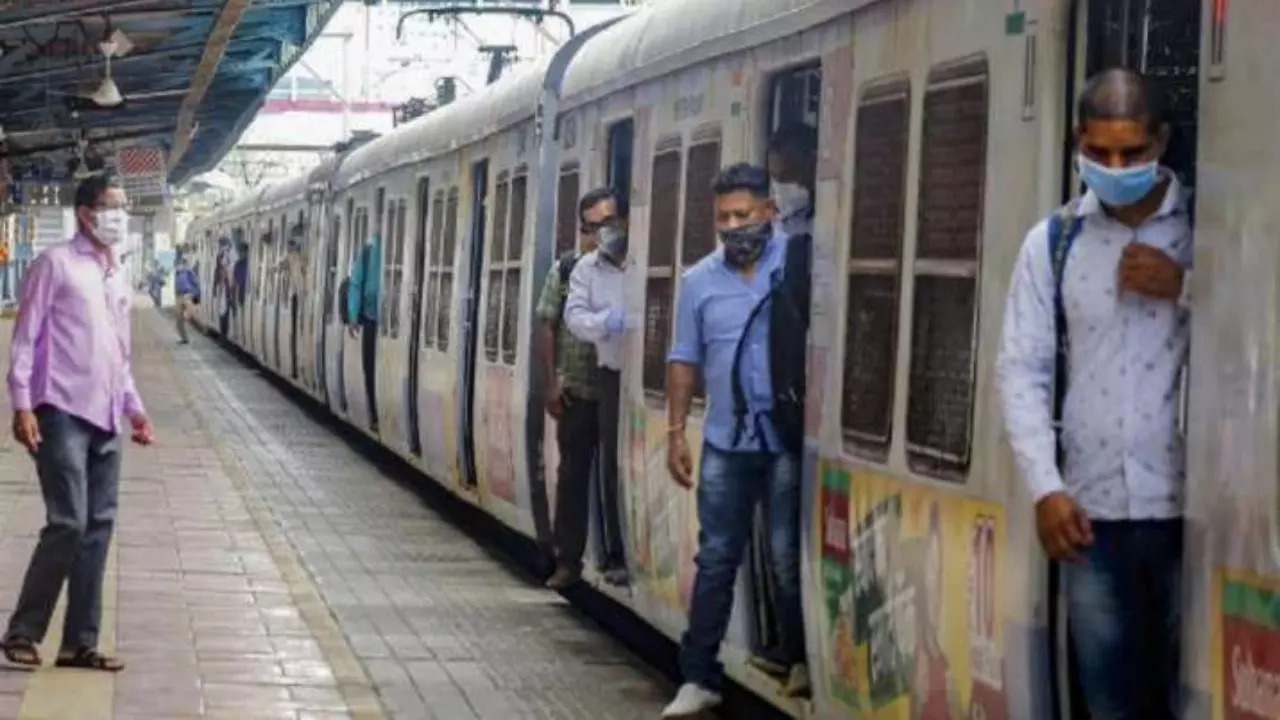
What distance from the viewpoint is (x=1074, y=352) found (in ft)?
19.9

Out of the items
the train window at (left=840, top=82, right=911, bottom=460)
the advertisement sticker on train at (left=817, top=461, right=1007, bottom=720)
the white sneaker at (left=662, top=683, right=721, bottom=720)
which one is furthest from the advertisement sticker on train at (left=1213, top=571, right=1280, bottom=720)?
the white sneaker at (left=662, top=683, right=721, bottom=720)

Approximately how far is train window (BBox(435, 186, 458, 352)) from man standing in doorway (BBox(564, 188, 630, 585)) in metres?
5.83

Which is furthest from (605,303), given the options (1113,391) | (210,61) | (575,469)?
(210,61)

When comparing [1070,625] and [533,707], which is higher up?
[1070,625]

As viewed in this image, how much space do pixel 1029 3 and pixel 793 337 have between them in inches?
105

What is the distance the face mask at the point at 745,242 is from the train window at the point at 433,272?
9.54m

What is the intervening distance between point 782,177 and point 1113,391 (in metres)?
3.50

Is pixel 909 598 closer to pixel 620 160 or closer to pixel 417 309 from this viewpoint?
pixel 620 160

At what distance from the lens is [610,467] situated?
473 inches

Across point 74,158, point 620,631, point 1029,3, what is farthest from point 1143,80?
point 74,158

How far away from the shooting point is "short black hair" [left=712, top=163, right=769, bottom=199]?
888 cm

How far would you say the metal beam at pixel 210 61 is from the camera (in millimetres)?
28953

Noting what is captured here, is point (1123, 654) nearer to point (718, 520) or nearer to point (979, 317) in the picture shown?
point (979, 317)

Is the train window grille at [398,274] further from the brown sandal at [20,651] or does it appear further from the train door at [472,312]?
the brown sandal at [20,651]
